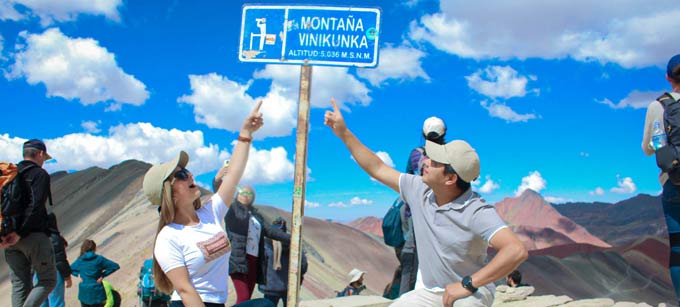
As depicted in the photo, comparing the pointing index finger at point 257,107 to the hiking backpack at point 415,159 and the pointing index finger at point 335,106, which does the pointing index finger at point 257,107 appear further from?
the hiking backpack at point 415,159

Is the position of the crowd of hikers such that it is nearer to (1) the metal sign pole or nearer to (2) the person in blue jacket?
(1) the metal sign pole

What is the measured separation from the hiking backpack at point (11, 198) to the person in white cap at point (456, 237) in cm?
335

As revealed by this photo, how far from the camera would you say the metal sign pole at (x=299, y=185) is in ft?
Answer: 11.1

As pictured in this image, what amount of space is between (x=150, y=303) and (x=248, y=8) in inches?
172

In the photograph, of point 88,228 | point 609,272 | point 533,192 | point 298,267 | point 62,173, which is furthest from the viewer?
point 533,192

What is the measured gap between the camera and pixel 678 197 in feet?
11.6

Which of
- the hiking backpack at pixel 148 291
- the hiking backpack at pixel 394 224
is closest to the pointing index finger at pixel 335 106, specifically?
the hiking backpack at pixel 394 224

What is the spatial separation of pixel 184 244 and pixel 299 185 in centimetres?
83

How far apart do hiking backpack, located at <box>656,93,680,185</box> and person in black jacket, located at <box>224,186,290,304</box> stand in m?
3.42

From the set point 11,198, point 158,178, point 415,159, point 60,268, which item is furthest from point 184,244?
point 60,268

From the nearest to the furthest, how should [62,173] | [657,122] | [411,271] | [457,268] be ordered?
[457,268], [657,122], [411,271], [62,173]

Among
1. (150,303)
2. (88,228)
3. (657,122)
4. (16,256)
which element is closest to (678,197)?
(657,122)

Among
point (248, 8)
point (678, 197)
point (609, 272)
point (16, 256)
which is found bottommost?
point (609, 272)

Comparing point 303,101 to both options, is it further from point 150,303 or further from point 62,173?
point 62,173
